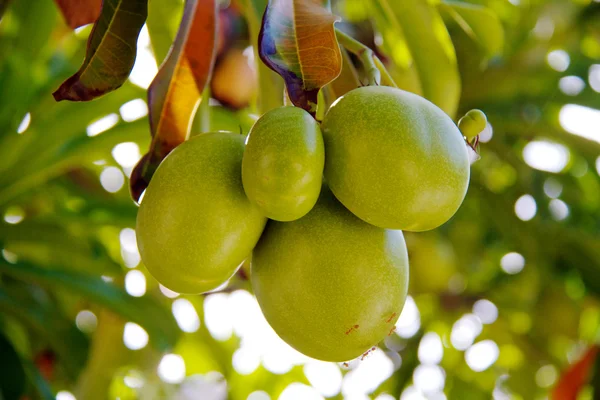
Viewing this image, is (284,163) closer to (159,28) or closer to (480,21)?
(159,28)

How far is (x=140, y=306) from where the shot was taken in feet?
4.99

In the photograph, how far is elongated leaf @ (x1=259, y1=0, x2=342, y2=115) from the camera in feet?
2.13

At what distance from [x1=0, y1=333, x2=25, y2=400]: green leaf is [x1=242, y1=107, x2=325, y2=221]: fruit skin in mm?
841

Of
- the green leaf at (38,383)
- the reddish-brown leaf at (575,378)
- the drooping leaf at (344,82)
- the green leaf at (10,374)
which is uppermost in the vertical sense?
the drooping leaf at (344,82)

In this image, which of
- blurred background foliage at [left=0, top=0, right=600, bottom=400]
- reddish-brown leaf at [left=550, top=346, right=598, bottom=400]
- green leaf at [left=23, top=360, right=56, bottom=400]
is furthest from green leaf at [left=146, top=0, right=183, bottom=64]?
reddish-brown leaf at [left=550, top=346, right=598, bottom=400]

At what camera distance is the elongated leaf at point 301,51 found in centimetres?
65

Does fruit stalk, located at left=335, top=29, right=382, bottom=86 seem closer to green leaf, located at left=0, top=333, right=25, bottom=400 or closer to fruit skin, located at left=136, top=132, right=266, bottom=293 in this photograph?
fruit skin, located at left=136, top=132, right=266, bottom=293

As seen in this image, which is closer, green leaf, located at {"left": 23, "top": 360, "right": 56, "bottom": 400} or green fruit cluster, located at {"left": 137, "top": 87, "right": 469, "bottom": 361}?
green fruit cluster, located at {"left": 137, "top": 87, "right": 469, "bottom": 361}

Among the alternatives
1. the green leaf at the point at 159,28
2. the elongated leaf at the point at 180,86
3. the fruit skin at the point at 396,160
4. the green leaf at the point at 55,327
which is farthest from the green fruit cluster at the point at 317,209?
the green leaf at the point at 55,327

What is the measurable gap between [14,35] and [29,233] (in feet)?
1.62

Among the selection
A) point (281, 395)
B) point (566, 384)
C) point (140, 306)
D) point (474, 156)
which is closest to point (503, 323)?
point (566, 384)

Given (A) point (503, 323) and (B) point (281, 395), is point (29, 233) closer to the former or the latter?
(B) point (281, 395)

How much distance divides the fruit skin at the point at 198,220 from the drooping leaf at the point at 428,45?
54 cm

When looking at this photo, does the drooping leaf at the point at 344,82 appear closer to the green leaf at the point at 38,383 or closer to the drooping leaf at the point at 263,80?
the drooping leaf at the point at 263,80
